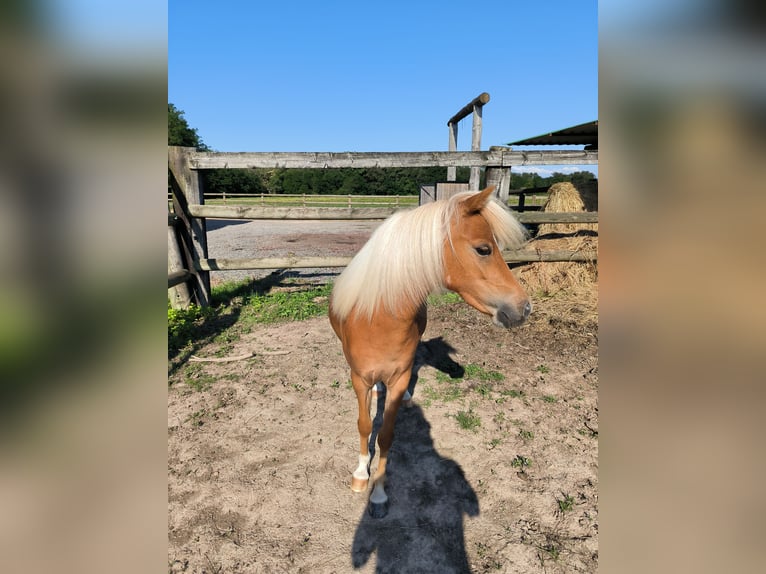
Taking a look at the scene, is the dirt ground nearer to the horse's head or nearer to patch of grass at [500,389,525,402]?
patch of grass at [500,389,525,402]

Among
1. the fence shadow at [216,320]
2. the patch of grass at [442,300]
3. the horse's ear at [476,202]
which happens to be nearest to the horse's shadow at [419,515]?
the horse's ear at [476,202]

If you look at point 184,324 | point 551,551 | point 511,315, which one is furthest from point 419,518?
point 184,324

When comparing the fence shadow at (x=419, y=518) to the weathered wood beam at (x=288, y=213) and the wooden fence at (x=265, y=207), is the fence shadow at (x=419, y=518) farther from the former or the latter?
the weathered wood beam at (x=288, y=213)

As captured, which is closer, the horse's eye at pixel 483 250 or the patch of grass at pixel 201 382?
the horse's eye at pixel 483 250

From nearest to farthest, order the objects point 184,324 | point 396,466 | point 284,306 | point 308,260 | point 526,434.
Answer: point 396,466 < point 526,434 < point 184,324 < point 308,260 < point 284,306

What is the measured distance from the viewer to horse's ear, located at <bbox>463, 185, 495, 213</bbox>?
1815 mm

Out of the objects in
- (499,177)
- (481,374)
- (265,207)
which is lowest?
(481,374)

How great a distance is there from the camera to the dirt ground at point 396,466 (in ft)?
6.17

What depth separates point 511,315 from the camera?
6.07 feet

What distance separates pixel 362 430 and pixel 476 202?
4.90 feet

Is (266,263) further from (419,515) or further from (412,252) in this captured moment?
(419,515)

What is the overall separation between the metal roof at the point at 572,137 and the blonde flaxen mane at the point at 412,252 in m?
4.89

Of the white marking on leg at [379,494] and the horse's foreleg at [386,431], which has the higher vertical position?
the horse's foreleg at [386,431]
